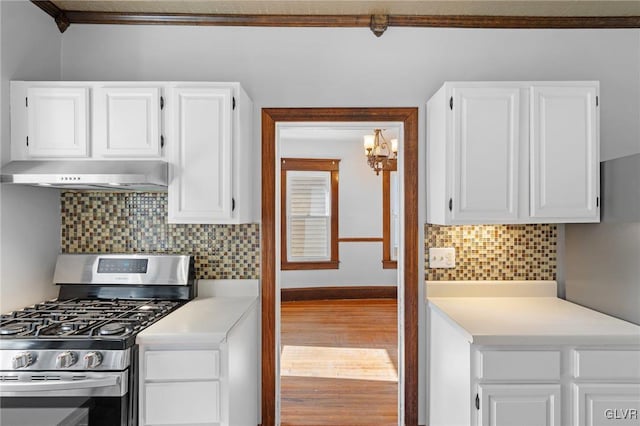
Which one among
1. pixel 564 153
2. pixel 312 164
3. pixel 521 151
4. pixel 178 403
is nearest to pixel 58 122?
pixel 178 403

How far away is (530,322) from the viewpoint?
80.7 inches

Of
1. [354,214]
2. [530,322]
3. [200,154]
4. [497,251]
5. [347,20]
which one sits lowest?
[530,322]

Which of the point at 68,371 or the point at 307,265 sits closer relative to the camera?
the point at 68,371

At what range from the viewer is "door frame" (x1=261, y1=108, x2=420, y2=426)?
8.61 feet

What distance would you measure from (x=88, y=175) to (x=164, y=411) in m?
1.13

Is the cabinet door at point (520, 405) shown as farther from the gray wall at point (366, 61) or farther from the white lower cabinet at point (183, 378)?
the gray wall at point (366, 61)

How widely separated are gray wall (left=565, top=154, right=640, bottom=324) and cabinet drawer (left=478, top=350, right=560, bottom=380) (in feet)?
1.77

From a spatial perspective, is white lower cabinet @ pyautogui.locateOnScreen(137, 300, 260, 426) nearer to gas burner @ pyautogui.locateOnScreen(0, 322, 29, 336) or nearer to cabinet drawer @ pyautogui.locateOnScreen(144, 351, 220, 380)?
cabinet drawer @ pyautogui.locateOnScreen(144, 351, 220, 380)

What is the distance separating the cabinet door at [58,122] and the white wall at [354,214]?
4.54 metres

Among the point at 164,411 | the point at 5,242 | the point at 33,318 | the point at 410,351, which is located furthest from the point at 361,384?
the point at 5,242

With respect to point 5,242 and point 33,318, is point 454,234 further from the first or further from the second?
point 5,242

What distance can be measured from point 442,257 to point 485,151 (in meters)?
0.72

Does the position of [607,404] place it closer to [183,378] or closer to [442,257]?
[442,257]

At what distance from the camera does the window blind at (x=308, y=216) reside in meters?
6.67
